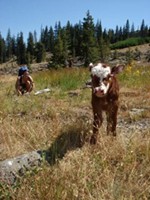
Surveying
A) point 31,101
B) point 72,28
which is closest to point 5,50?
point 72,28

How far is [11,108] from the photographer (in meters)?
7.99

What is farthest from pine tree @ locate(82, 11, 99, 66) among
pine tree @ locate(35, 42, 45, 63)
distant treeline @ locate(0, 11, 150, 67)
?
pine tree @ locate(35, 42, 45, 63)

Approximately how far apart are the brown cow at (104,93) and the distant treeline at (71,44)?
25.6 m

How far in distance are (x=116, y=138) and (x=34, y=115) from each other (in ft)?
A: 9.31

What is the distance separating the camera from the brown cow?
4.82 meters

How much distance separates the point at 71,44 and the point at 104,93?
97.9 metres

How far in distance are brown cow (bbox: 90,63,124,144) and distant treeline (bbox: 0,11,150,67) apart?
25639mm

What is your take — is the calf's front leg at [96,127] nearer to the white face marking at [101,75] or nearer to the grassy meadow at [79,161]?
the grassy meadow at [79,161]

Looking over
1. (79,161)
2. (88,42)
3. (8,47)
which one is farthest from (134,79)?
(8,47)

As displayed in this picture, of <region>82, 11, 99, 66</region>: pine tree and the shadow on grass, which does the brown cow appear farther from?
<region>82, 11, 99, 66</region>: pine tree

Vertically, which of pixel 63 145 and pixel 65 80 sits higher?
pixel 65 80

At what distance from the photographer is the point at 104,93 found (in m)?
4.76

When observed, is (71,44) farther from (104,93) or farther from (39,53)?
(104,93)

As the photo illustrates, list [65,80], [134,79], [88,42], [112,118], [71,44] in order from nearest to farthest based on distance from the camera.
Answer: [112,118]
[134,79]
[65,80]
[88,42]
[71,44]
